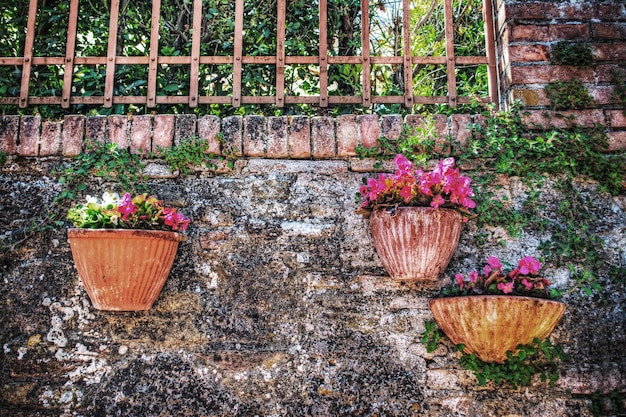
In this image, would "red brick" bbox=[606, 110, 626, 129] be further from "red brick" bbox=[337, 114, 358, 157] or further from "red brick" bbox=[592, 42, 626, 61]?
"red brick" bbox=[337, 114, 358, 157]

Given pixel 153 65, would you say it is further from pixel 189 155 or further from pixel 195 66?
pixel 189 155

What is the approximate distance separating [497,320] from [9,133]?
2154 mm

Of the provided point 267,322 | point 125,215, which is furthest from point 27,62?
point 267,322

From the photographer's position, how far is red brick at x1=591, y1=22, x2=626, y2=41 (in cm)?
237

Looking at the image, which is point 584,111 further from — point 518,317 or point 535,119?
point 518,317

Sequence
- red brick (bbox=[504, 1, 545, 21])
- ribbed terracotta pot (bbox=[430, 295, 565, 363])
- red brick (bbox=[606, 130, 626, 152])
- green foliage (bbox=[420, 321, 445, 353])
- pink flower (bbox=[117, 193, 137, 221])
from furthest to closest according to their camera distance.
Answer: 1. red brick (bbox=[504, 1, 545, 21])
2. red brick (bbox=[606, 130, 626, 152])
3. green foliage (bbox=[420, 321, 445, 353])
4. pink flower (bbox=[117, 193, 137, 221])
5. ribbed terracotta pot (bbox=[430, 295, 565, 363])

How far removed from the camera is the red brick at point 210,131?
2332 millimetres

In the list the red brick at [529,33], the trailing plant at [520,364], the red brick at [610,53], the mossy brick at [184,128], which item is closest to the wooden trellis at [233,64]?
the mossy brick at [184,128]

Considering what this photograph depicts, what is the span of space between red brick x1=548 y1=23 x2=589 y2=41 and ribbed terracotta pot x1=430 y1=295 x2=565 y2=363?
1186 mm

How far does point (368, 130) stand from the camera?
92.4 inches

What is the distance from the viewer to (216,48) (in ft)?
9.84

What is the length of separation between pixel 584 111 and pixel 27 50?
250cm

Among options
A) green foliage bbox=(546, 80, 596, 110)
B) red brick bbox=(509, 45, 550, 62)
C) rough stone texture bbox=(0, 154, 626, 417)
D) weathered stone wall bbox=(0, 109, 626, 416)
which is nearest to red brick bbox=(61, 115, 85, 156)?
weathered stone wall bbox=(0, 109, 626, 416)

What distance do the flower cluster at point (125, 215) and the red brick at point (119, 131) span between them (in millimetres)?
322
